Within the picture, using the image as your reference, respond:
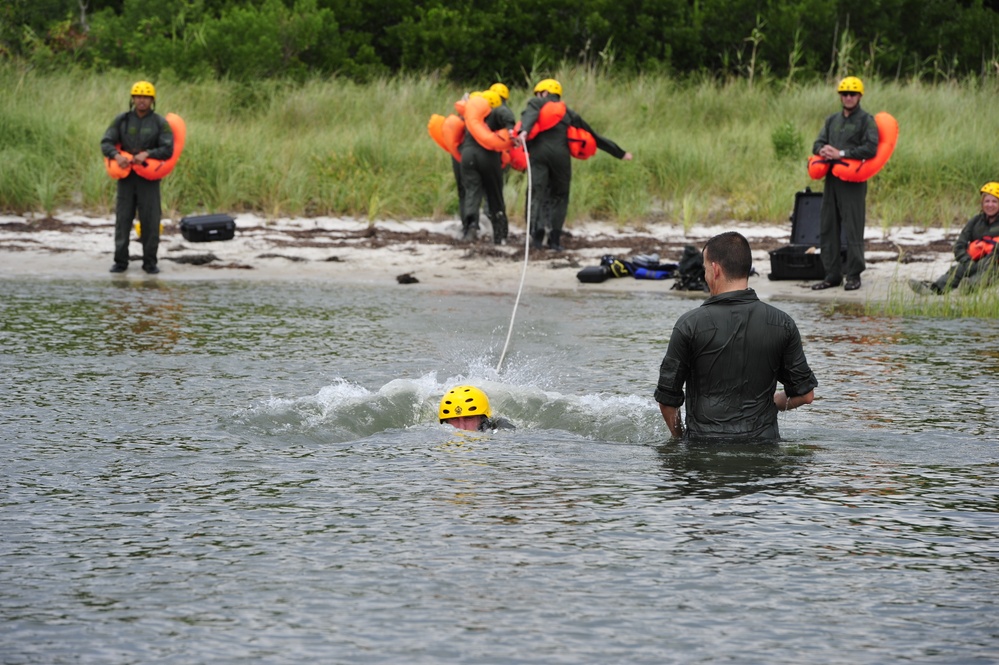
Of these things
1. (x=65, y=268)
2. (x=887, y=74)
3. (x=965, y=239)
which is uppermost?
(x=887, y=74)

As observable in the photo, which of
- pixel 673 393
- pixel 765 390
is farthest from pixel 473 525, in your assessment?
pixel 765 390

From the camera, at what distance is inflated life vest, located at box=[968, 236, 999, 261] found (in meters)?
14.4

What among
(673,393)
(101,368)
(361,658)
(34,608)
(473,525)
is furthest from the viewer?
(101,368)

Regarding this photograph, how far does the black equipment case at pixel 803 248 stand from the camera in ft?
53.2

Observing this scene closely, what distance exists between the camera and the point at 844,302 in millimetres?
15125

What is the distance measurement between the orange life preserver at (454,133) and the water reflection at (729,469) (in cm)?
1150

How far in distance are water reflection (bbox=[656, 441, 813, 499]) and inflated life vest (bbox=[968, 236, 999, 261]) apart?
302 inches

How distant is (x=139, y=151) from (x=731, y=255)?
10.4 m

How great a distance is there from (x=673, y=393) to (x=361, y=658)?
2579mm

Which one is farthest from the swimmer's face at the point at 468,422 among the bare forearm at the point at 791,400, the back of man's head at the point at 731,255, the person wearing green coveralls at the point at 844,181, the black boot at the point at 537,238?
the black boot at the point at 537,238

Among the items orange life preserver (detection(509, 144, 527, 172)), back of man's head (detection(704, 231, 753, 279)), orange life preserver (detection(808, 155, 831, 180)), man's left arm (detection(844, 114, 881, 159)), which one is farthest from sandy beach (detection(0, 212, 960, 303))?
back of man's head (detection(704, 231, 753, 279))

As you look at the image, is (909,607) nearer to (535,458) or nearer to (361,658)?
(361,658)

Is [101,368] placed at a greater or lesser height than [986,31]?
lesser

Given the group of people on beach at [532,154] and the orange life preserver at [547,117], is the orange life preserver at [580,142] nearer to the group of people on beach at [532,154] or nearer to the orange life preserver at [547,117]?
the group of people on beach at [532,154]
